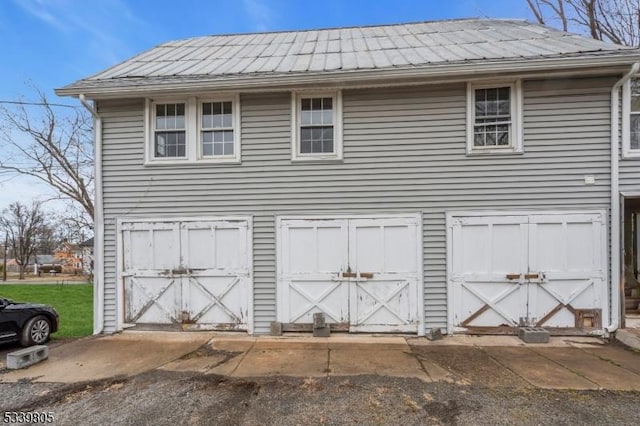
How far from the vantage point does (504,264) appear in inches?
217

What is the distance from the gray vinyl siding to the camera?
215 inches

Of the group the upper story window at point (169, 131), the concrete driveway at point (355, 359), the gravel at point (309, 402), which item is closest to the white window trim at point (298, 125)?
the upper story window at point (169, 131)

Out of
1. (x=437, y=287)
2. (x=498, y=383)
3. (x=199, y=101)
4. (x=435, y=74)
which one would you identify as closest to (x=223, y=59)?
(x=199, y=101)

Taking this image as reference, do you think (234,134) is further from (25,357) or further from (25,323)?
(25,323)

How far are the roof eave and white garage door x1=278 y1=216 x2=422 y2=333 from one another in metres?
2.40

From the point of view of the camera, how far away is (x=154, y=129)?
19.9 ft

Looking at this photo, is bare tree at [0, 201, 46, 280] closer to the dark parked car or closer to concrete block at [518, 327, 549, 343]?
the dark parked car

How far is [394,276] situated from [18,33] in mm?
13782

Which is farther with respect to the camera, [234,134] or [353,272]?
[234,134]

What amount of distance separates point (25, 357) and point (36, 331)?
1.21 m

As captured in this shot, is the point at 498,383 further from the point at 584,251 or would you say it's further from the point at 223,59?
the point at 223,59

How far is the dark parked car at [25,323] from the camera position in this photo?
5.21 meters

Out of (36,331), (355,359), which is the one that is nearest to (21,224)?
(36,331)

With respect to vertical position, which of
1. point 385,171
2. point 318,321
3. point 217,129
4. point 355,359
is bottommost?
point 355,359
